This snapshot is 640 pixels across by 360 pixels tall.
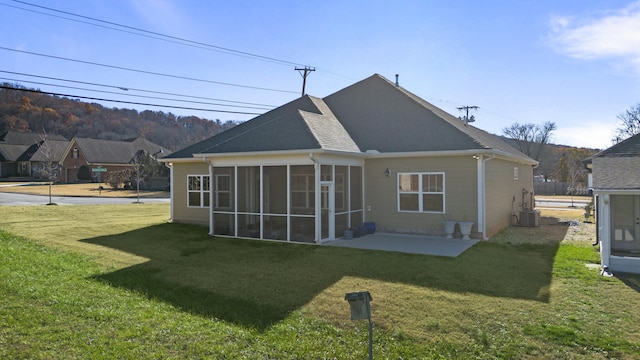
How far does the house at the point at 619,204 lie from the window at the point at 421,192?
173 inches

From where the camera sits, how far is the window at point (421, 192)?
46.7 ft

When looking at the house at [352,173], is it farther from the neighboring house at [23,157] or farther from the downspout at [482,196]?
the neighboring house at [23,157]

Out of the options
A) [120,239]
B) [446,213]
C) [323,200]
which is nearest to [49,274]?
[120,239]

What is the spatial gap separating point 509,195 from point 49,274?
51.8 ft

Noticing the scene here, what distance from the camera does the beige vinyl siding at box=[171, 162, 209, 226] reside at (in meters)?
17.7

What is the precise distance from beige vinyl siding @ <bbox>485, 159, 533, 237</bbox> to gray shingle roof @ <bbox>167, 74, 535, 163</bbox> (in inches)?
35.2

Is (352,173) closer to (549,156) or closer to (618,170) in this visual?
(618,170)

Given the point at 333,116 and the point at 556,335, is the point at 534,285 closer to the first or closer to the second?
the point at 556,335

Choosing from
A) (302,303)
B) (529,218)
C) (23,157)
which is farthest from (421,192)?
(23,157)

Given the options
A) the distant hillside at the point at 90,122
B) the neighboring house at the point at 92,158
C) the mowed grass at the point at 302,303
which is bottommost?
the mowed grass at the point at 302,303

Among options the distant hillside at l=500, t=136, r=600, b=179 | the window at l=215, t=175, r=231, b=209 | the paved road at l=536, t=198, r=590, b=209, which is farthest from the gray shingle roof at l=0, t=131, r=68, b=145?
the distant hillside at l=500, t=136, r=600, b=179

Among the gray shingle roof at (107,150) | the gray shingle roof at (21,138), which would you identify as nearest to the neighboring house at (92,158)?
the gray shingle roof at (107,150)

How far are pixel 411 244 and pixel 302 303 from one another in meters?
6.28

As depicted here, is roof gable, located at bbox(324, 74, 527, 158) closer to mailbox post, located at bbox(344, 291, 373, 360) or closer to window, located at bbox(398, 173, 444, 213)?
window, located at bbox(398, 173, 444, 213)
